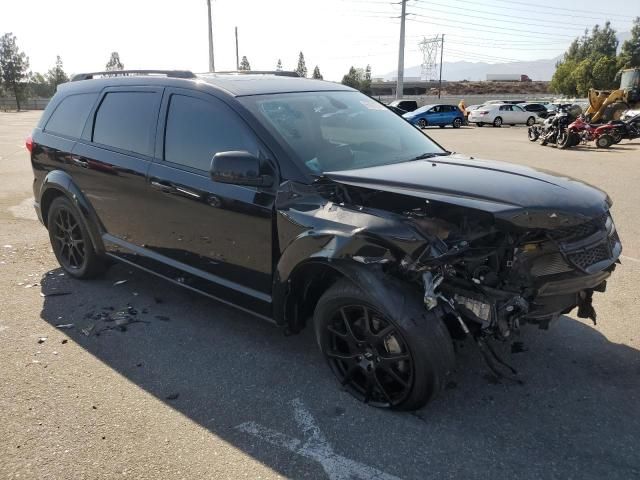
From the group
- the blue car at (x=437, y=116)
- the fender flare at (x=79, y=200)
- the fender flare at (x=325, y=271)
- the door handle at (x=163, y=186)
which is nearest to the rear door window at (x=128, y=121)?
the door handle at (x=163, y=186)

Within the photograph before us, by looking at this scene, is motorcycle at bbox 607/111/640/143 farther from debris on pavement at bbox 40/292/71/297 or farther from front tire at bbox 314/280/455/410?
debris on pavement at bbox 40/292/71/297

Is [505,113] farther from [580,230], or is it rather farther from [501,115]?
[580,230]

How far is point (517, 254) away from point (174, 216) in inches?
94.7

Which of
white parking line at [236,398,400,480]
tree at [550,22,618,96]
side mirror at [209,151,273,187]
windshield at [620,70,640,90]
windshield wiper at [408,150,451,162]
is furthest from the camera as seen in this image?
tree at [550,22,618,96]

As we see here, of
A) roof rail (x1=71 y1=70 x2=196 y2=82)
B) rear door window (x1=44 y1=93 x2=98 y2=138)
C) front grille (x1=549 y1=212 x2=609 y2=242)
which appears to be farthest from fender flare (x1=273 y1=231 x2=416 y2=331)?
rear door window (x1=44 y1=93 x2=98 y2=138)

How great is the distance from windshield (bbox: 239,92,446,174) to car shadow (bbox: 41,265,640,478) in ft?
4.57

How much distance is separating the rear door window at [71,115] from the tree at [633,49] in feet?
Result: 244

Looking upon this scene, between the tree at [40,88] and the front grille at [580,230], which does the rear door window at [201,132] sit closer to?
the front grille at [580,230]

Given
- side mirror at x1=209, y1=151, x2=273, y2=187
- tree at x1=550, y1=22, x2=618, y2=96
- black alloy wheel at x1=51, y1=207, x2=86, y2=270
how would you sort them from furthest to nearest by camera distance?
1. tree at x1=550, y1=22, x2=618, y2=96
2. black alloy wheel at x1=51, y1=207, x2=86, y2=270
3. side mirror at x1=209, y1=151, x2=273, y2=187

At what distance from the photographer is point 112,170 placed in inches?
172

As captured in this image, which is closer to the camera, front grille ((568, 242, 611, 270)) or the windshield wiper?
front grille ((568, 242, 611, 270))

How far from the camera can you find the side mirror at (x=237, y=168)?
3.20 m

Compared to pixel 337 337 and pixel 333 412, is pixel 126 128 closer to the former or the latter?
pixel 337 337

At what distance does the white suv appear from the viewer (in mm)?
34906
